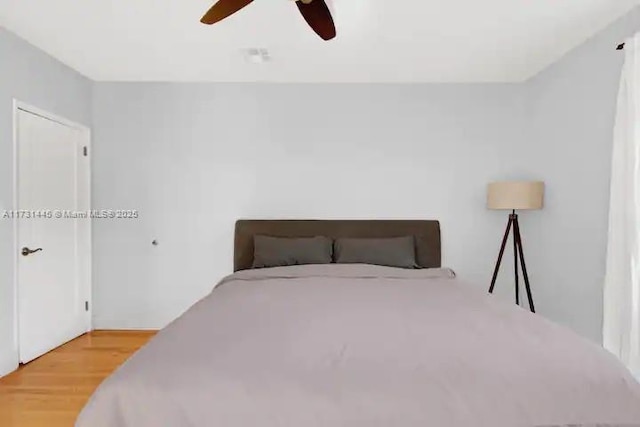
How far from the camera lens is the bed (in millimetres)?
1616

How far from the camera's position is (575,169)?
3912 millimetres

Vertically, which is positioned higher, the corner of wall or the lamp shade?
the lamp shade

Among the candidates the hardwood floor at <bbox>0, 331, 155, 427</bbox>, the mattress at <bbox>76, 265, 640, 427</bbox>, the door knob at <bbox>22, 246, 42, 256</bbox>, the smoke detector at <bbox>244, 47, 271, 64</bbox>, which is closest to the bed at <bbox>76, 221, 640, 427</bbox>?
the mattress at <bbox>76, 265, 640, 427</bbox>

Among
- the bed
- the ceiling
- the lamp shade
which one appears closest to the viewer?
the bed

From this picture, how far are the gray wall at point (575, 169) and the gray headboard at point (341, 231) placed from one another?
882mm

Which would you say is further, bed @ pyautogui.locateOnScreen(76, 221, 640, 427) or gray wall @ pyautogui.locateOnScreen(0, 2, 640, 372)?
gray wall @ pyautogui.locateOnScreen(0, 2, 640, 372)

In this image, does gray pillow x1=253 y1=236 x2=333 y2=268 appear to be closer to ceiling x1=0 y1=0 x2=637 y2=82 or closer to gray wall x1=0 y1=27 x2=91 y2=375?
ceiling x1=0 y1=0 x2=637 y2=82

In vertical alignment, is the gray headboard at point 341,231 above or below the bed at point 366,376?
above

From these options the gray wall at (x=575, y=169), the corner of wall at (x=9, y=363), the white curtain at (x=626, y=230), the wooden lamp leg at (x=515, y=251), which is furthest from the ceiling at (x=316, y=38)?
the corner of wall at (x=9, y=363)

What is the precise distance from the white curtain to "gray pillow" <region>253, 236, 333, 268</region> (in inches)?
81.3

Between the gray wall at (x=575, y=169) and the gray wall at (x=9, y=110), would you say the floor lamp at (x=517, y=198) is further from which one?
the gray wall at (x=9, y=110)

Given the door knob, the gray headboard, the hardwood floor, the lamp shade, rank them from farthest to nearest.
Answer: the gray headboard < the lamp shade < the door knob < the hardwood floor

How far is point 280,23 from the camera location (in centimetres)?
330

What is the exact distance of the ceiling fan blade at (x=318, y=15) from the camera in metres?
2.34
